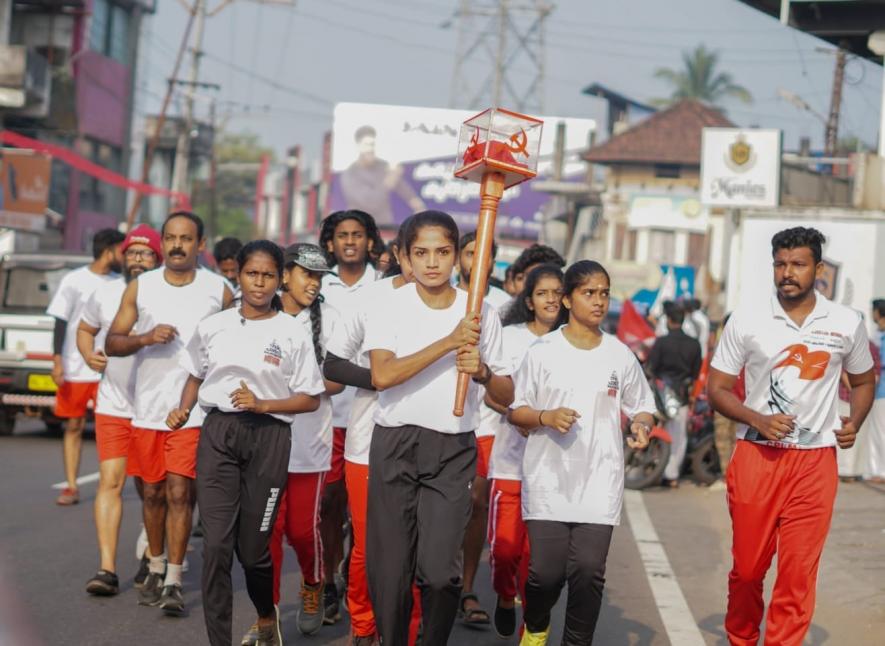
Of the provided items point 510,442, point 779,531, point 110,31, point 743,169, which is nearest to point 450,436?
point 779,531

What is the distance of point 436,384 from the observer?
234 inches

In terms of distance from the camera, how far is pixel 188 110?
4466cm

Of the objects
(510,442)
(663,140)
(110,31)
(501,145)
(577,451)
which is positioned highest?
(110,31)

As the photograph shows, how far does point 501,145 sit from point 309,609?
288 centimetres

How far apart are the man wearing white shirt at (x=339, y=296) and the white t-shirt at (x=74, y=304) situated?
12.3 feet

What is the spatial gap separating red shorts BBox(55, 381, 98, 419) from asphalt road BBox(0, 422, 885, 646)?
0.72 metres

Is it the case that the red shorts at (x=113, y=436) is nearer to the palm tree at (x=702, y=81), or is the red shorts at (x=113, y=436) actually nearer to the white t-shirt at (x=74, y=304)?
the white t-shirt at (x=74, y=304)

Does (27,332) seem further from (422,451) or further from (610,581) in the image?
(422,451)

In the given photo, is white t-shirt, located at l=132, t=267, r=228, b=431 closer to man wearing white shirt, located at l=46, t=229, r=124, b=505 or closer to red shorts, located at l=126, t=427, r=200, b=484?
red shorts, located at l=126, t=427, r=200, b=484

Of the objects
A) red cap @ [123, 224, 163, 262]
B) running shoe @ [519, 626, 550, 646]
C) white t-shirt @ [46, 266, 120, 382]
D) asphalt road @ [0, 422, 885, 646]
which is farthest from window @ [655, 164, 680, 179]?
running shoe @ [519, 626, 550, 646]

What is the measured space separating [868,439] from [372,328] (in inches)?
447

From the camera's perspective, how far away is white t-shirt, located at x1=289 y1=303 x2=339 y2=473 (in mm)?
7344

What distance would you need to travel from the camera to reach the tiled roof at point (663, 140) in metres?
52.0

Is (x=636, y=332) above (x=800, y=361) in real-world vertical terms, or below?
below
